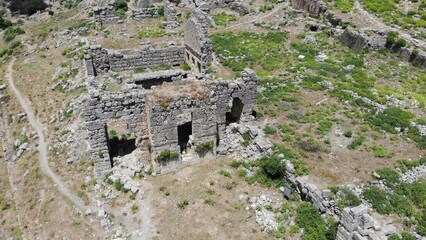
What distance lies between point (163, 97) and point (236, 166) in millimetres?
6391

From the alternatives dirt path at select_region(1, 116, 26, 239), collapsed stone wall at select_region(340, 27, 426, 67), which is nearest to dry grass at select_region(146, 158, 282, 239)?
dirt path at select_region(1, 116, 26, 239)

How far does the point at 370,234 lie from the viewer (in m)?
18.2

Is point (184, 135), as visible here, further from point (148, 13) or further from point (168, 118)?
point (148, 13)

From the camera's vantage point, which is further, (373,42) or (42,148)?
(373,42)

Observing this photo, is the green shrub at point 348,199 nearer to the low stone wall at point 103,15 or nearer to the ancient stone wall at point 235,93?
the ancient stone wall at point 235,93

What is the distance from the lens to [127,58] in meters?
40.2

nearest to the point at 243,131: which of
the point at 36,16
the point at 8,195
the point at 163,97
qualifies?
the point at 163,97

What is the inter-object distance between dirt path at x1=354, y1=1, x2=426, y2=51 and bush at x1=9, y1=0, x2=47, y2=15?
65.1 meters

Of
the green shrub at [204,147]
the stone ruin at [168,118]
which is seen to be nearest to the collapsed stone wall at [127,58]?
the stone ruin at [168,118]

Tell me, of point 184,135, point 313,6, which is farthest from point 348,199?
point 313,6

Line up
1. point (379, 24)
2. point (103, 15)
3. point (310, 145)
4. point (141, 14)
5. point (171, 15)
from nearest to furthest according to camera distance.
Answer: point (310, 145)
point (379, 24)
point (103, 15)
point (171, 15)
point (141, 14)

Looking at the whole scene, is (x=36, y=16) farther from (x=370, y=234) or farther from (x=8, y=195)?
(x=370, y=234)

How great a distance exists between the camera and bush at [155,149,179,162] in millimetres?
25281

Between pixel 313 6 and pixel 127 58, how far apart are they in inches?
1080
